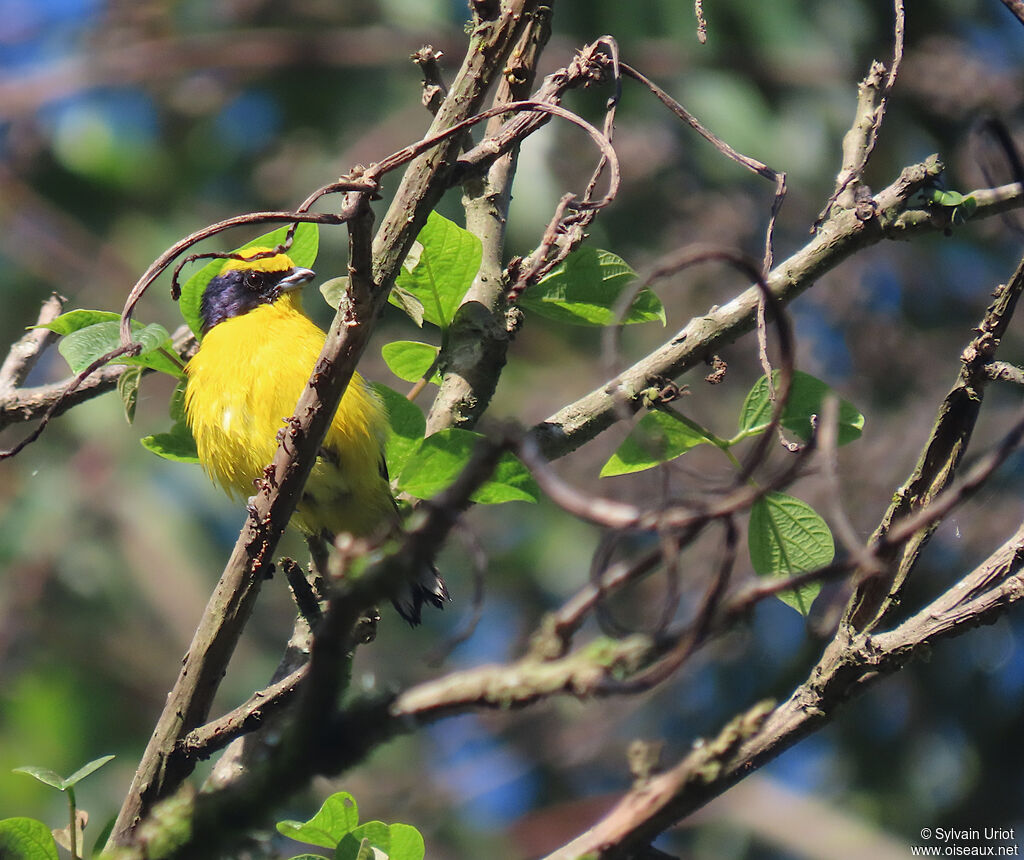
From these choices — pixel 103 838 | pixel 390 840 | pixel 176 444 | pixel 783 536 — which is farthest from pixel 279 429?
pixel 783 536

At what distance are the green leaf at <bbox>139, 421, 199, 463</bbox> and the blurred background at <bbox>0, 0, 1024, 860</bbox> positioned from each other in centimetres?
478

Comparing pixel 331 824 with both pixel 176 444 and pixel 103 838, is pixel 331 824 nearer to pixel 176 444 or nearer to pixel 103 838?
pixel 103 838

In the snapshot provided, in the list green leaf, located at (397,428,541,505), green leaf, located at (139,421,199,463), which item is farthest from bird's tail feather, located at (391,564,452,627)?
green leaf, located at (397,428,541,505)


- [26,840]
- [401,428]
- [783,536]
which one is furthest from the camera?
[401,428]

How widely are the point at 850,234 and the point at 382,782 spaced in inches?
354

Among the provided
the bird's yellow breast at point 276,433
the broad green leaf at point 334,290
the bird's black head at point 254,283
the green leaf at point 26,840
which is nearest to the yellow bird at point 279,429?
the bird's yellow breast at point 276,433

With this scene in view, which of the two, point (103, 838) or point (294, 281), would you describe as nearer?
point (103, 838)

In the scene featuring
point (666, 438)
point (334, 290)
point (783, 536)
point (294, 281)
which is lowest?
point (783, 536)

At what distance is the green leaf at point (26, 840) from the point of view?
189cm

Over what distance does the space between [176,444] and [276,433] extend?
0.90 m

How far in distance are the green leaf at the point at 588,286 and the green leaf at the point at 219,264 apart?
62cm

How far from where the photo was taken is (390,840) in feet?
6.99

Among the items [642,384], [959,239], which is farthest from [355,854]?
[959,239]

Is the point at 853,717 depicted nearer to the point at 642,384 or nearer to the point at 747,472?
the point at 642,384
